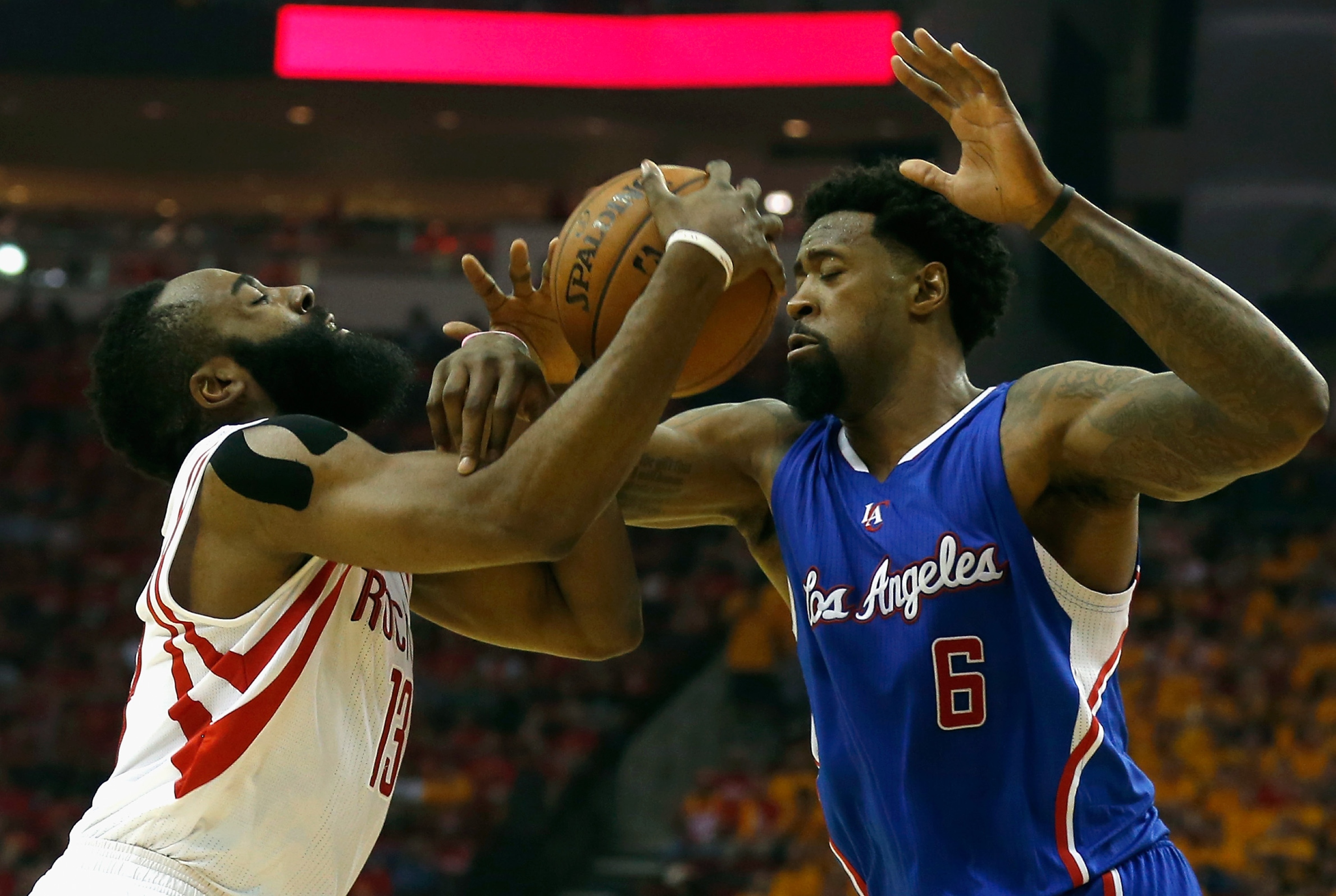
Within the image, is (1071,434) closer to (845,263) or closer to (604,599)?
(845,263)

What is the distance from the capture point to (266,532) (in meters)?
2.73

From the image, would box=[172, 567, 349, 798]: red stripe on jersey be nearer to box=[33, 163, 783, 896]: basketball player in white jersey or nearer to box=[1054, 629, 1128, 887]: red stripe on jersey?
box=[33, 163, 783, 896]: basketball player in white jersey

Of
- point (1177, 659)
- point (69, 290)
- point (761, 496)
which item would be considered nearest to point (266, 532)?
point (761, 496)

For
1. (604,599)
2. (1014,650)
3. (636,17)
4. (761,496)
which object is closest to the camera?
(1014,650)

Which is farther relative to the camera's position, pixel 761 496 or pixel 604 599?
pixel 761 496

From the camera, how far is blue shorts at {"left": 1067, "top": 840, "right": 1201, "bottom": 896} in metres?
2.86

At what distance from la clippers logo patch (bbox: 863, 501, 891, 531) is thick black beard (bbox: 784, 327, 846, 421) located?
241 millimetres

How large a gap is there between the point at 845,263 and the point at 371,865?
8.99 meters

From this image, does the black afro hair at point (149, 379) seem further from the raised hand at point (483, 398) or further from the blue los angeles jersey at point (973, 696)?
the blue los angeles jersey at point (973, 696)

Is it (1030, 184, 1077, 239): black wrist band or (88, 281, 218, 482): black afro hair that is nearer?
(1030, 184, 1077, 239): black wrist band

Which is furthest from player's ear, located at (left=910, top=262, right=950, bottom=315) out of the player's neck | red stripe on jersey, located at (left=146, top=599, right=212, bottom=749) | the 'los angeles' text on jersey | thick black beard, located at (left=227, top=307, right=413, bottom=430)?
red stripe on jersey, located at (left=146, top=599, right=212, bottom=749)

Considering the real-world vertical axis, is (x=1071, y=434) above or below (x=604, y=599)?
above

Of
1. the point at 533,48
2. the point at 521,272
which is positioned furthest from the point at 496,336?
the point at 533,48

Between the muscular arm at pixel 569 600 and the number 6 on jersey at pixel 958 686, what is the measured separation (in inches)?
27.5
